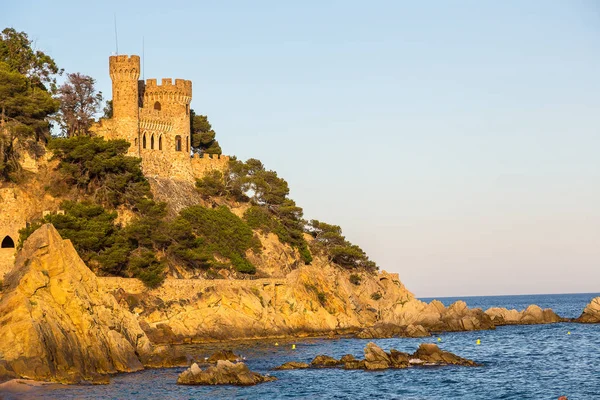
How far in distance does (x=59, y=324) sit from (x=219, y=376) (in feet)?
24.7

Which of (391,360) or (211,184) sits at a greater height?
(211,184)

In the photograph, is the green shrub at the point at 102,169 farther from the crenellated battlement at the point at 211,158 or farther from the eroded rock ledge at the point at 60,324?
the eroded rock ledge at the point at 60,324

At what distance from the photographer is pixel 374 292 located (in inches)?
3450

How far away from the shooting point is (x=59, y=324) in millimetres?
44594

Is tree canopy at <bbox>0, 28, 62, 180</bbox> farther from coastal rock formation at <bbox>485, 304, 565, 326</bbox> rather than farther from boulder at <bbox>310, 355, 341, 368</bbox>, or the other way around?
coastal rock formation at <bbox>485, 304, 565, 326</bbox>

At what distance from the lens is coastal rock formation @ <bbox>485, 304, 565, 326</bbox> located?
88.5m

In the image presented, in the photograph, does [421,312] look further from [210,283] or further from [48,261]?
[48,261]

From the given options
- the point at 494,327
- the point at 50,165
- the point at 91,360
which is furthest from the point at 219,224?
the point at 91,360

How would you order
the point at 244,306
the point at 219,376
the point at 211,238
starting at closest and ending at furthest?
1. the point at 219,376
2. the point at 244,306
3. the point at 211,238

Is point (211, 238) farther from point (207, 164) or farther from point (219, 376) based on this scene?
point (219, 376)

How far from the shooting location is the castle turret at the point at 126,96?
75875 millimetres

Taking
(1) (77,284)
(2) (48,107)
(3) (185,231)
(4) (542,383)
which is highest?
(2) (48,107)

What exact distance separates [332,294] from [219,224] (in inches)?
398

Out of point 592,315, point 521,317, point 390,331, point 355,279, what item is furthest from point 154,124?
point 592,315
